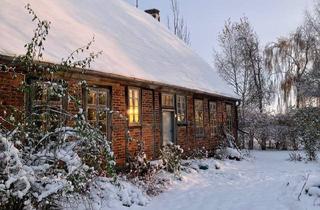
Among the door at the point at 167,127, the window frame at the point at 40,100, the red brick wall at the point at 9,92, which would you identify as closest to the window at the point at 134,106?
the door at the point at 167,127

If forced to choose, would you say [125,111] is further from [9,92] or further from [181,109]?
[181,109]

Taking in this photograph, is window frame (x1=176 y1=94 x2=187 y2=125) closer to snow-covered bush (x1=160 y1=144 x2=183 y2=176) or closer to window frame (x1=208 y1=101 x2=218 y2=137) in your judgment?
window frame (x1=208 y1=101 x2=218 y2=137)

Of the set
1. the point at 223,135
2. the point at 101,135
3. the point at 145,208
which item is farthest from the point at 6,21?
the point at 223,135

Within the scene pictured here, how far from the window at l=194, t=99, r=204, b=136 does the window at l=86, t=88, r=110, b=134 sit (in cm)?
672

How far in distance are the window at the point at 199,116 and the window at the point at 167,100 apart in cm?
233

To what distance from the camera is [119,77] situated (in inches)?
437

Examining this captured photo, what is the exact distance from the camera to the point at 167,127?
15.5 m

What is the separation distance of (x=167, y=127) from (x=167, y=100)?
0.98 m

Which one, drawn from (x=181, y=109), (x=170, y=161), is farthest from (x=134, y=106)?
(x=181, y=109)

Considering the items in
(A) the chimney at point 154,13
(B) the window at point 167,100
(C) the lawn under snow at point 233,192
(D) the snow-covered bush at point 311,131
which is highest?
(A) the chimney at point 154,13

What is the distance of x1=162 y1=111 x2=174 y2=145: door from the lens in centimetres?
1511

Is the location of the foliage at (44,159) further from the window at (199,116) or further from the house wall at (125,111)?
the window at (199,116)

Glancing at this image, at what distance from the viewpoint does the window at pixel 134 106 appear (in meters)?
12.9

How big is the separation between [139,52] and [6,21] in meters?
5.87
